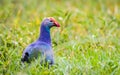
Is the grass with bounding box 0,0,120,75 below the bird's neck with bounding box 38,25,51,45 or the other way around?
A: below

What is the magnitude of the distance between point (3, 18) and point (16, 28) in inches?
23.5

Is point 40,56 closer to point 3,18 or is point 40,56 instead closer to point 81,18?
point 3,18

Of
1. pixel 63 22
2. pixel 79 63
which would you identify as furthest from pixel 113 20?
pixel 79 63

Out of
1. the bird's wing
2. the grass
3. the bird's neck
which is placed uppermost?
the bird's neck

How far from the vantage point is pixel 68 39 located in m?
8.80

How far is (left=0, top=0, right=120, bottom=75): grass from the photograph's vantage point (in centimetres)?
702

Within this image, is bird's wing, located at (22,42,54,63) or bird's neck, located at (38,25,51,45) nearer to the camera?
bird's wing, located at (22,42,54,63)

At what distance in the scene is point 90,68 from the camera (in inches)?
276

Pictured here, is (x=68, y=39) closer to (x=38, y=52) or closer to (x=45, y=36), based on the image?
(x=45, y=36)

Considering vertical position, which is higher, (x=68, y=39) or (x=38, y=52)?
(x=38, y=52)

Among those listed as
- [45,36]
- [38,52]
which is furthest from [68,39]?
[38,52]

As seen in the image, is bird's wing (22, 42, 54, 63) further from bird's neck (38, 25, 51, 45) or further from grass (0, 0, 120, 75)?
bird's neck (38, 25, 51, 45)

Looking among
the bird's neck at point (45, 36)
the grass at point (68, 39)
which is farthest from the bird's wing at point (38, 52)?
the bird's neck at point (45, 36)

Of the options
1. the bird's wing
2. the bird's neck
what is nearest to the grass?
the bird's wing
